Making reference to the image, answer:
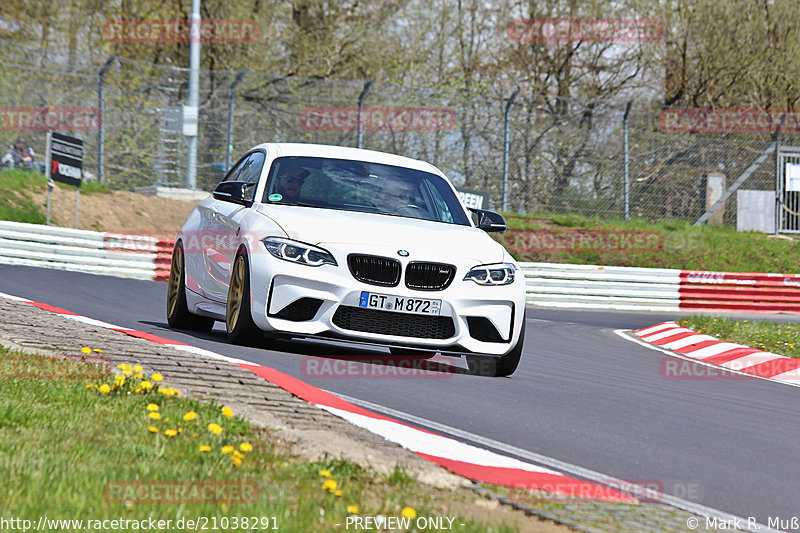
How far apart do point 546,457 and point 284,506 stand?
7.27ft

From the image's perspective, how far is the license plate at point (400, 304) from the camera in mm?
7305

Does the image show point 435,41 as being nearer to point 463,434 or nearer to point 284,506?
point 463,434

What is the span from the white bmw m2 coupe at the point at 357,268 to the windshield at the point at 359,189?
0.04ft

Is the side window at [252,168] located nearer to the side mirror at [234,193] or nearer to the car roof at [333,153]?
the car roof at [333,153]

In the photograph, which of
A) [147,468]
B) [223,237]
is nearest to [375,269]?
[223,237]

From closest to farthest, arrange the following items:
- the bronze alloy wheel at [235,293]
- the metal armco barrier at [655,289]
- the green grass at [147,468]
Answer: the green grass at [147,468], the bronze alloy wheel at [235,293], the metal armco barrier at [655,289]

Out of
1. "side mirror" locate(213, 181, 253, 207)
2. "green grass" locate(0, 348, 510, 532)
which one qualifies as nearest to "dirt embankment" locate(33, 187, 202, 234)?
"side mirror" locate(213, 181, 253, 207)

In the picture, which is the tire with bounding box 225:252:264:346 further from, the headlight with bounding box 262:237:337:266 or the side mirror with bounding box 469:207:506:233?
the side mirror with bounding box 469:207:506:233

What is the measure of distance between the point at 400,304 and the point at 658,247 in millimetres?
21221

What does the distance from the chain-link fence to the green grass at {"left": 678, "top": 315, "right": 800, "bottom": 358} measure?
10.6m

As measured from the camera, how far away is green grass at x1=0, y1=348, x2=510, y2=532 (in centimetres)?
358

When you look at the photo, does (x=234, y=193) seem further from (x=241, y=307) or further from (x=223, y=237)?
(x=241, y=307)

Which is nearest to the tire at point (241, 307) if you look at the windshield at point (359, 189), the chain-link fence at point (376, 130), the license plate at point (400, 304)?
the windshield at point (359, 189)

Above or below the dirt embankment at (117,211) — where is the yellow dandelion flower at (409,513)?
below
